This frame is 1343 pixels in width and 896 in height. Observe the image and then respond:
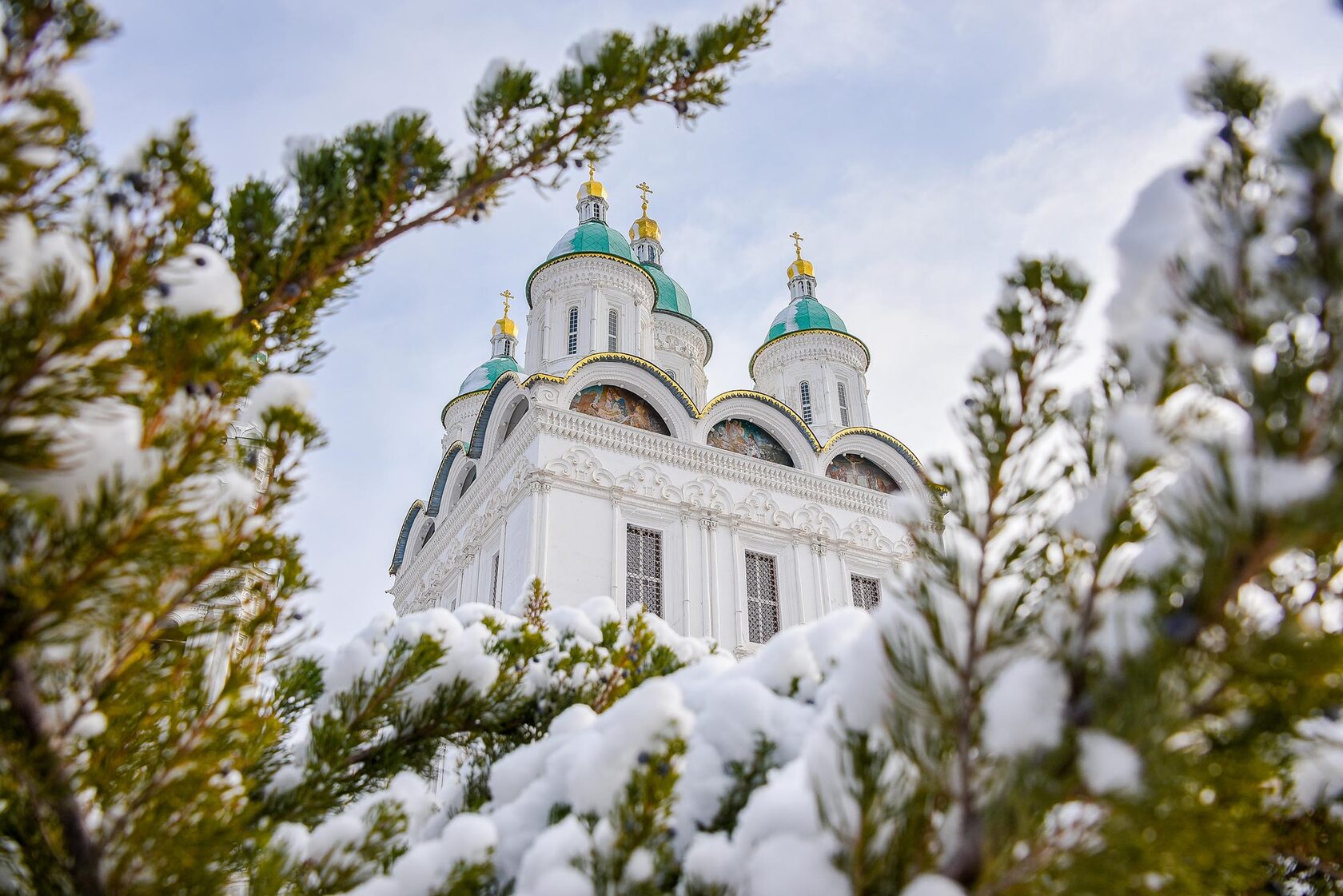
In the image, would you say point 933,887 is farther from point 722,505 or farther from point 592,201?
point 592,201

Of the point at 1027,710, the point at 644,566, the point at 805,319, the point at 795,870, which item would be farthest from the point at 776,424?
the point at 1027,710

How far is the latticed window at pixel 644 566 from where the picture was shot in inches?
551

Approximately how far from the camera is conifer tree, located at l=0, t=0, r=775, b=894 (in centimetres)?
145

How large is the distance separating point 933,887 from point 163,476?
4.41 ft

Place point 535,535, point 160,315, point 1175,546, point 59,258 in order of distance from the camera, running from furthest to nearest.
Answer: point 535,535 < point 160,315 < point 59,258 < point 1175,546

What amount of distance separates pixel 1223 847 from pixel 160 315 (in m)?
2.01

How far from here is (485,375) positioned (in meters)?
23.8

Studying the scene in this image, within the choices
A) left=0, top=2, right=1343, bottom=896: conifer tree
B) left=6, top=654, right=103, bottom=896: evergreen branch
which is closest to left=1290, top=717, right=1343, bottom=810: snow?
left=0, top=2, right=1343, bottom=896: conifer tree

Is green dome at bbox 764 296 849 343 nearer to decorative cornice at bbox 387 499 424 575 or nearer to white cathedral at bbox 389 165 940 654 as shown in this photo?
white cathedral at bbox 389 165 940 654

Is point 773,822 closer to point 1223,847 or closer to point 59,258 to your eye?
point 1223,847

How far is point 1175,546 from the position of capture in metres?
1.19

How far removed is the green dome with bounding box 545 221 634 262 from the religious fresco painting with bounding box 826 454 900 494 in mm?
5800

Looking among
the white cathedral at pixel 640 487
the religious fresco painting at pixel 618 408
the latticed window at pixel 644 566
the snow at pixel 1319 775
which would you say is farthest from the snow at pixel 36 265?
the religious fresco painting at pixel 618 408

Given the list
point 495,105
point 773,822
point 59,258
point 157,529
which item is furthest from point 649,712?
point 495,105
